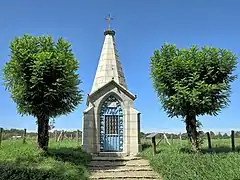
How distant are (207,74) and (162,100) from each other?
2734 millimetres

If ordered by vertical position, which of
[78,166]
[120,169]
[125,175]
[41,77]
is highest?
[41,77]

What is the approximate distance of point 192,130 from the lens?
14.9 metres

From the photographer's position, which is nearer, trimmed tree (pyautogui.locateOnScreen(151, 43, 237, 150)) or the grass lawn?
the grass lawn

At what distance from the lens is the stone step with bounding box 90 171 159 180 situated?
37.2 ft

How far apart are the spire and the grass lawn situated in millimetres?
5430

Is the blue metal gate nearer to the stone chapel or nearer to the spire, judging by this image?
the stone chapel

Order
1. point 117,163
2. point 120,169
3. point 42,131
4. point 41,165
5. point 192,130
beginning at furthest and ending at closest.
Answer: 1. point 192,130
2. point 117,163
3. point 42,131
4. point 120,169
5. point 41,165

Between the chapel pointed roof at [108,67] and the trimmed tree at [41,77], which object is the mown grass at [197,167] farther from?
the chapel pointed roof at [108,67]

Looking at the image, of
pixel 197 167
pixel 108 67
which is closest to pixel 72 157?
pixel 197 167

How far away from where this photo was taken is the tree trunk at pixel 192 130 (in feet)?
48.3

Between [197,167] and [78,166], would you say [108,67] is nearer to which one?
[78,166]

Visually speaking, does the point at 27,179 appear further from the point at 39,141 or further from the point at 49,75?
the point at 49,75

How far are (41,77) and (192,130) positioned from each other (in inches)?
322

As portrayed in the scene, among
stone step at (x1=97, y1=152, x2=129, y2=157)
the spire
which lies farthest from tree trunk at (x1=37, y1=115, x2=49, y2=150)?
the spire
